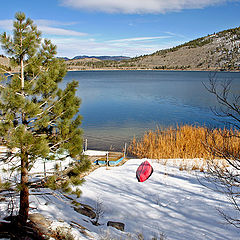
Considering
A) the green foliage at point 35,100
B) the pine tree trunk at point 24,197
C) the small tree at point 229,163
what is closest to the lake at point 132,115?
the small tree at point 229,163

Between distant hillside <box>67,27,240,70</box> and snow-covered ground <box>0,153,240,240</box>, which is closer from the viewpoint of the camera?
snow-covered ground <box>0,153,240,240</box>

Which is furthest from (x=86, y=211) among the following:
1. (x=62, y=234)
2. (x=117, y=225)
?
(x=62, y=234)

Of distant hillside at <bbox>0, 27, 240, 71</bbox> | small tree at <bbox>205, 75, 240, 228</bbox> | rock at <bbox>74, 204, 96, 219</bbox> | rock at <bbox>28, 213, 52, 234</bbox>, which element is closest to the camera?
rock at <bbox>28, 213, 52, 234</bbox>

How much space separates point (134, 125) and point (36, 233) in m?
18.4

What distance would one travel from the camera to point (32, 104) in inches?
149

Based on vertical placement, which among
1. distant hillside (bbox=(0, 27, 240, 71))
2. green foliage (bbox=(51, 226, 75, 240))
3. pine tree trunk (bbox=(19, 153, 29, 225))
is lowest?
green foliage (bbox=(51, 226, 75, 240))

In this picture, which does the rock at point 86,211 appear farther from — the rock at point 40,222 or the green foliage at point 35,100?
the green foliage at point 35,100

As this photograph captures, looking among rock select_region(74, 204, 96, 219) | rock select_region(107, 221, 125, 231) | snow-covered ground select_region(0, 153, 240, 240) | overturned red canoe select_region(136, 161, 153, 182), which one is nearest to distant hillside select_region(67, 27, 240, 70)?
overturned red canoe select_region(136, 161, 153, 182)

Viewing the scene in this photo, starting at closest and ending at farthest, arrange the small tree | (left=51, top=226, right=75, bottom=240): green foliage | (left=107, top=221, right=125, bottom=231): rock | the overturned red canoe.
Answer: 1. (left=51, top=226, right=75, bottom=240): green foliage
2. the small tree
3. (left=107, top=221, right=125, bottom=231): rock
4. the overturned red canoe

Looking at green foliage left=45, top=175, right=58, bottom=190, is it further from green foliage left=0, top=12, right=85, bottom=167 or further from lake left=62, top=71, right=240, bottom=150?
lake left=62, top=71, right=240, bottom=150

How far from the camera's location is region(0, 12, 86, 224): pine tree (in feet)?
12.3

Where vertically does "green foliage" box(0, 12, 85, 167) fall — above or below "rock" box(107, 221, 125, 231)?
above

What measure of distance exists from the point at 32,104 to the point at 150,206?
17.0 ft

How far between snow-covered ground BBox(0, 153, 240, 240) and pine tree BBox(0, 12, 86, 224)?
3.44 feet
